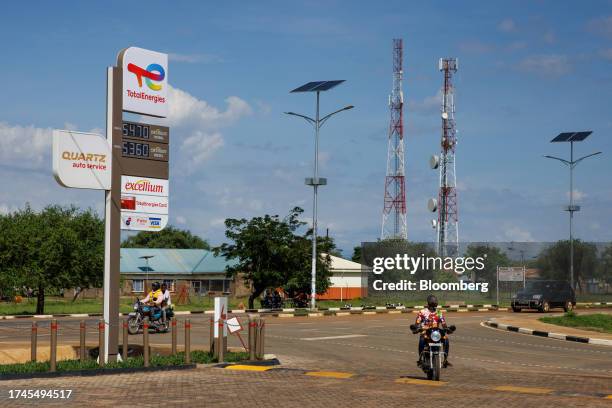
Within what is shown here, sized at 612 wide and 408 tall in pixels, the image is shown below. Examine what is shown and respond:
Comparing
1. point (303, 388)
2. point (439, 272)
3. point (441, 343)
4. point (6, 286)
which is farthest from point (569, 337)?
point (439, 272)

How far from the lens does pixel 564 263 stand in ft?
240

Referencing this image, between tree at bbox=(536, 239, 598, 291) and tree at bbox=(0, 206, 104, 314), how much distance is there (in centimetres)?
3429

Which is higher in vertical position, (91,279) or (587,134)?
(587,134)

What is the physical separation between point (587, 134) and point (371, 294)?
1908cm

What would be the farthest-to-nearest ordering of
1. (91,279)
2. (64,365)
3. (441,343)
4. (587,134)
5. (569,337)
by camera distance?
(587,134) < (91,279) < (569,337) < (64,365) < (441,343)

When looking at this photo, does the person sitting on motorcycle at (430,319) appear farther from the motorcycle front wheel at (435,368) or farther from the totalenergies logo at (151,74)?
the totalenergies logo at (151,74)

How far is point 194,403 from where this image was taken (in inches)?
552

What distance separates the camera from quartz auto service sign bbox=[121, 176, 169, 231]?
21.1 meters

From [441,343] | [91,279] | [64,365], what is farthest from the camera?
[91,279]

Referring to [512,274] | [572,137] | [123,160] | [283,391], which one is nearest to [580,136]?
[572,137]

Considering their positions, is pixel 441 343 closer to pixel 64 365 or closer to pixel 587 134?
pixel 64 365

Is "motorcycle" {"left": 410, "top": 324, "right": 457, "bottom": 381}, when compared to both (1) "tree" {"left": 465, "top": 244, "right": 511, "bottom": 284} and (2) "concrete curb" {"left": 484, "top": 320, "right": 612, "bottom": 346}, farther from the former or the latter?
(1) "tree" {"left": 465, "top": 244, "right": 511, "bottom": 284}

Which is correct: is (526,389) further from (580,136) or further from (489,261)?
(580,136)

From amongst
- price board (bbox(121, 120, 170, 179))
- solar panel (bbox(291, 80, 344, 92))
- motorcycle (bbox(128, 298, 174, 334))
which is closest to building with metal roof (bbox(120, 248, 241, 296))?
solar panel (bbox(291, 80, 344, 92))
